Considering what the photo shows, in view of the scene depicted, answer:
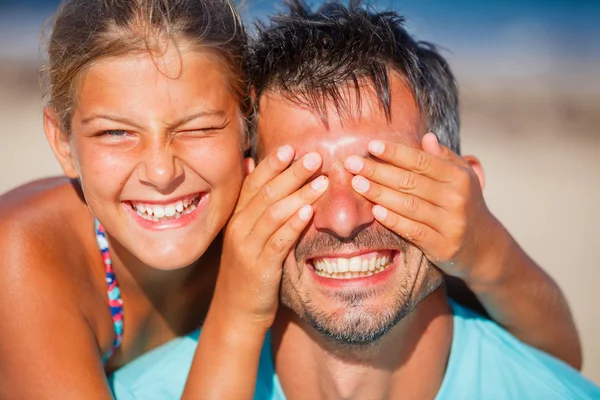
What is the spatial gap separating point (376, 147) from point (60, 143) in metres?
1.49

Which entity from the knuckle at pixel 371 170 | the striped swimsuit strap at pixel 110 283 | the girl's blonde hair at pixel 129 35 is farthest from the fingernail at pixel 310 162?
the striped swimsuit strap at pixel 110 283

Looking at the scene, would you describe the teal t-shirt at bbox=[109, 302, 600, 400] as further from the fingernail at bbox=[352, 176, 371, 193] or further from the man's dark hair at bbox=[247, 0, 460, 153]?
the fingernail at bbox=[352, 176, 371, 193]

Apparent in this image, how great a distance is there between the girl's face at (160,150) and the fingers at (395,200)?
60 cm

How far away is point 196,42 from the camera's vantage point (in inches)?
126

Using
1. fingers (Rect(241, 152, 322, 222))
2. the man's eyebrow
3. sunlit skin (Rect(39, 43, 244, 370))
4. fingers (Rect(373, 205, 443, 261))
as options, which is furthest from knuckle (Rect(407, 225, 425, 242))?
the man's eyebrow

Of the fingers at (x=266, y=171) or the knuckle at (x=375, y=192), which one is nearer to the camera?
the knuckle at (x=375, y=192)

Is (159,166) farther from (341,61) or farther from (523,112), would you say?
(523,112)

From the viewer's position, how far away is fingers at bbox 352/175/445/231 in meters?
2.96

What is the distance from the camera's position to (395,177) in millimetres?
2969

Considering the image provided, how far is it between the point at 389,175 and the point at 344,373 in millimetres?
958

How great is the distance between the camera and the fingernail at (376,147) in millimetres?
2975

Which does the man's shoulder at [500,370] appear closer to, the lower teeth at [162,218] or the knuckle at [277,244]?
the knuckle at [277,244]

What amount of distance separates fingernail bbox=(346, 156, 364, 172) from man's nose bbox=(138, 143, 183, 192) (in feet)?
2.26

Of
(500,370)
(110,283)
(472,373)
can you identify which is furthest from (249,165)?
(500,370)
